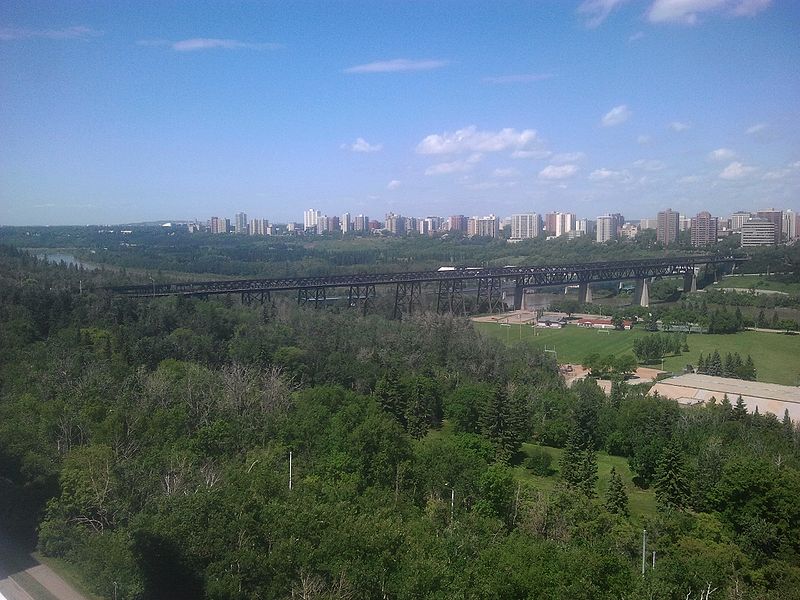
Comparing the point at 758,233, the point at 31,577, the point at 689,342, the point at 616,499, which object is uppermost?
the point at 758,233

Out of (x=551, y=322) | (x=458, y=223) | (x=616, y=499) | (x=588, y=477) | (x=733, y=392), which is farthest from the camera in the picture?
(x=458, y=223)

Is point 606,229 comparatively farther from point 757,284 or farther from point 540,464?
point 540,464

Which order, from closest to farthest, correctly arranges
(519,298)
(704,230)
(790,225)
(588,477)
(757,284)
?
1. (588,477)
2. (757,284)
3. (519,298)
4. (790,225)
5. (704,230)

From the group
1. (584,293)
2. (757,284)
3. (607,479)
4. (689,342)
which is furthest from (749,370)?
(584,293)

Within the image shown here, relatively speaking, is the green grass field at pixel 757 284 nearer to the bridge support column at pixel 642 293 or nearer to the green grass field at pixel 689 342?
the bridge support column at pixel 642 293

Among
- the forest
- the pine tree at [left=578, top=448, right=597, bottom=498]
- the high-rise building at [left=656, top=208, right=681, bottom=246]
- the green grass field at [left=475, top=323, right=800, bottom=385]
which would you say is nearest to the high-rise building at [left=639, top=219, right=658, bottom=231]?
the high-rise building at [left=656, top=208, right=681, bottom=246]

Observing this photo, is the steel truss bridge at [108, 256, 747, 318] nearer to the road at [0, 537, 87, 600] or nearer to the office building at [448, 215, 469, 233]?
the road at [0, 537, 87, 600]

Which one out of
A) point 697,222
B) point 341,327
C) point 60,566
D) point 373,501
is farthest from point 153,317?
point 697,222
